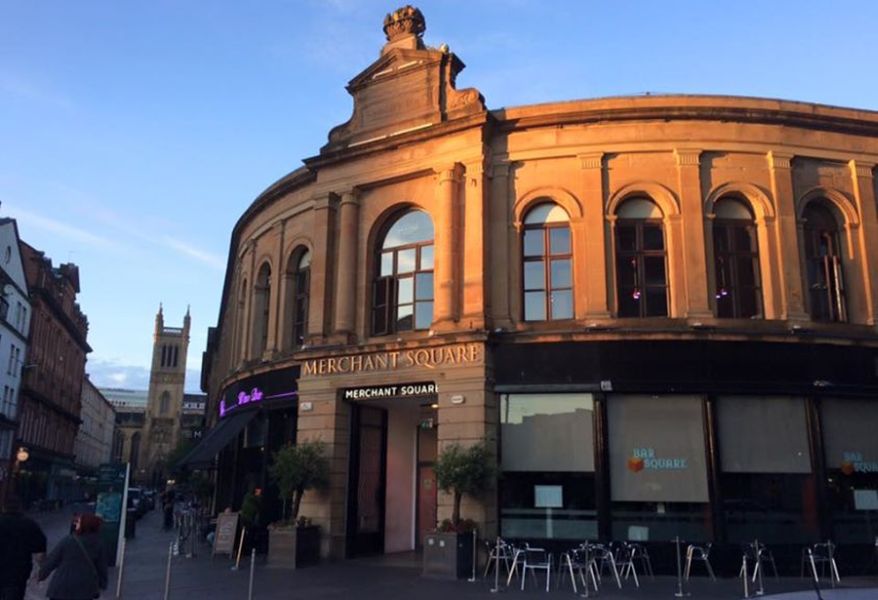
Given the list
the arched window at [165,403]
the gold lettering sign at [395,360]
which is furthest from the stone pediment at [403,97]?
the arched window at [165,403]

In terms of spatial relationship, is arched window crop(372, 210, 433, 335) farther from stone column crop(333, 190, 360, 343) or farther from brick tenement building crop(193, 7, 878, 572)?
stone column crop(333, 190, 360, 343)

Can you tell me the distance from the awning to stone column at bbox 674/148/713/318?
13490 millimetres

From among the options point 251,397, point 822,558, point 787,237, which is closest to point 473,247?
point 787,237

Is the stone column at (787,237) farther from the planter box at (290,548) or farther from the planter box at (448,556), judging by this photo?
the planter box at (290,548)

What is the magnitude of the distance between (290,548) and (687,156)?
45.2 feet

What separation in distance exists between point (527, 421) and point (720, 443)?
4.44 m

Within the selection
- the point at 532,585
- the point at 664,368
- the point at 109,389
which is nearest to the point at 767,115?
the point at 664,368

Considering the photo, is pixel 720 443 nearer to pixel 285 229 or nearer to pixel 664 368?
pixel 664 368

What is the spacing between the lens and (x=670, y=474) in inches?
666

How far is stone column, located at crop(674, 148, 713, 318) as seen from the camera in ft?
58.4

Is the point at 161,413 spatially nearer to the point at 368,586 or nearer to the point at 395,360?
the point at 395,360

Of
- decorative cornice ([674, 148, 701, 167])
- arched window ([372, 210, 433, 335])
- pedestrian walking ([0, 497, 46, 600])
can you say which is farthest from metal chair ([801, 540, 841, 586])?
pedestrian walking ([0, 497, 46, 600])

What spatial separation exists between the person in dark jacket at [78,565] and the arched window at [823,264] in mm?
16690

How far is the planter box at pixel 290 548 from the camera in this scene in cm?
1784
